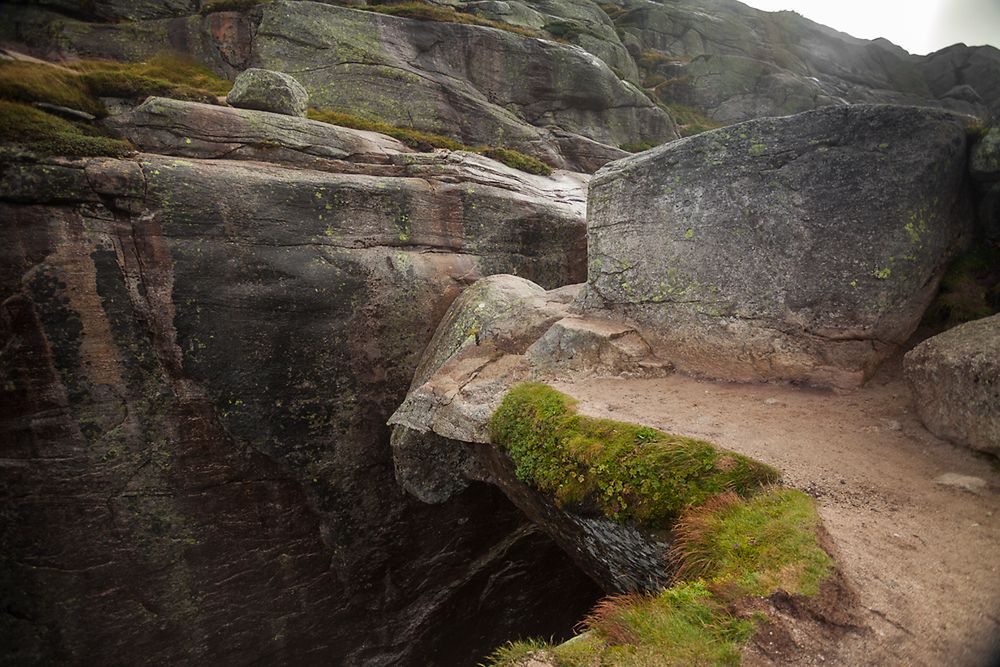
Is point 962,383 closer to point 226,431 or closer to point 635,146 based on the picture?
point 226,431

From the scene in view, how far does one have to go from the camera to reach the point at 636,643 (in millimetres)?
4156

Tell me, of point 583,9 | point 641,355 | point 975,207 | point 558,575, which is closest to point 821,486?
point 641,355

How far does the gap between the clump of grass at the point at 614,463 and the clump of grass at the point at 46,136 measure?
12179mm

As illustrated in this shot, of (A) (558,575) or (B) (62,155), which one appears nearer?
(B) (62,155)

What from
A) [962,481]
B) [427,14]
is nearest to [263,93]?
[427,14]

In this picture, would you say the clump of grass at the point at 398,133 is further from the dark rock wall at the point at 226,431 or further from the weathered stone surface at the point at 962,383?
the weathered stone surface at the point at 962,383

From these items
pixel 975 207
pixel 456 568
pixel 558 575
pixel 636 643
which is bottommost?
pixel 558 575

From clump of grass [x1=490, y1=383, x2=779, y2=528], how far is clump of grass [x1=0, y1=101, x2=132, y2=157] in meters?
12.2

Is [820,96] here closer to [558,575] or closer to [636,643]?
[558,575]

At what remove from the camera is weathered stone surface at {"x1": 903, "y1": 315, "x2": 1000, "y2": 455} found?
6.17 metres

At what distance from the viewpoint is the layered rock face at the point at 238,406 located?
10617 mm

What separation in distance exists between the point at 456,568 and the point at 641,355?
9223mm

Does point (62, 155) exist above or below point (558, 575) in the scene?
above

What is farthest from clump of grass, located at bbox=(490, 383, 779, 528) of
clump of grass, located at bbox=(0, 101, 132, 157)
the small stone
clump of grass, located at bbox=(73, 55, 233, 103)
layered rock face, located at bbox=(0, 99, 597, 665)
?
clump of grass, located at bbox=(73, 55, 233, 103)
